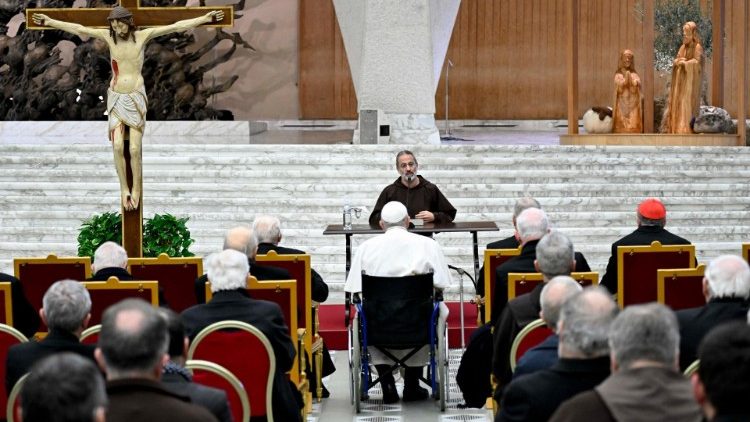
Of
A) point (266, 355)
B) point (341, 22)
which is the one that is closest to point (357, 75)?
point (341, 22)

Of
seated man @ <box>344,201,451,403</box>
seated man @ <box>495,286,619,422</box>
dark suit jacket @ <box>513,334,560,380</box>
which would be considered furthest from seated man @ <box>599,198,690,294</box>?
seated man @ <box>495,286,619,422</box>

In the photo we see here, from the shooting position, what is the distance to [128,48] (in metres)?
8.72

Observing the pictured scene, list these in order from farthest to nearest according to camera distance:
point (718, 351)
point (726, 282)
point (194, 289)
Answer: point (194, 289) < point (726, 282) < point (718, 351)

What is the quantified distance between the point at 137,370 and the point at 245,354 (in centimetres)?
177

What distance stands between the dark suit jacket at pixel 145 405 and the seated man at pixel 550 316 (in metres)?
1.41

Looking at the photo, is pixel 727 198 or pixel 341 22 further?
pixel 341 22

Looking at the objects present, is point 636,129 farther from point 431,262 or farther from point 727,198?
point 431,262

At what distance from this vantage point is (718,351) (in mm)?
2875

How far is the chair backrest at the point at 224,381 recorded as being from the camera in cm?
427

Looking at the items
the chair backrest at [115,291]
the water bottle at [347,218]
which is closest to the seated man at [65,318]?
the chair backrest at [115,291]

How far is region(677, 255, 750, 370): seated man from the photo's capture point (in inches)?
193

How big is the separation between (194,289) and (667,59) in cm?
1185

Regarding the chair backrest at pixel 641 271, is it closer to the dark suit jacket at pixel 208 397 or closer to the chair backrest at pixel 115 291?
the chair backrest at pixel 115 291

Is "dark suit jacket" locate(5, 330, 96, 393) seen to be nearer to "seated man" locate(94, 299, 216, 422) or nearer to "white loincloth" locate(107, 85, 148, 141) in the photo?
"seated man" locate(94, 299, 216, 422)
